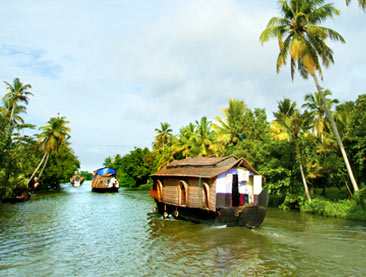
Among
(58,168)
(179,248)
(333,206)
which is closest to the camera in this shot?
(179,248)

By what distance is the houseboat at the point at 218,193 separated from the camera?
12.6 metres

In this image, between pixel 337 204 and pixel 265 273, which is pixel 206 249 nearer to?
pixel 265 273

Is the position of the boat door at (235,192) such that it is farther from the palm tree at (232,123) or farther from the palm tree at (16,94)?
the palm tree at (16,94)

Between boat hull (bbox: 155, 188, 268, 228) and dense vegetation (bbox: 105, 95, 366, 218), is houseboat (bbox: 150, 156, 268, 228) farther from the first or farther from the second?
dense vegetation (bbox: 105, 95, 366, 218)

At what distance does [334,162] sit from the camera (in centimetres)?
1764

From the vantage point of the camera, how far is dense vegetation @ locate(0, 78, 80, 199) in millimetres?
19281

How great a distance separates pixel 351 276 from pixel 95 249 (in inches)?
306

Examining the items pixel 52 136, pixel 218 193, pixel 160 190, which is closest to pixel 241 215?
pixel 218 193

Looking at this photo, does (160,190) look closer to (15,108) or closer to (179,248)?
(179,248)

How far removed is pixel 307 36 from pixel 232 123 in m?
10.7

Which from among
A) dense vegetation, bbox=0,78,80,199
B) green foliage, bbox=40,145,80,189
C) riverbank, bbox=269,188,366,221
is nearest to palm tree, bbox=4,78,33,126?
dense vegetation, bbox=0,78,80,199

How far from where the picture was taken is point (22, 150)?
2164 centimetres

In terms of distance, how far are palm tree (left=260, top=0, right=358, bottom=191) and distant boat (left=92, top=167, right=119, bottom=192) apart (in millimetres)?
28768

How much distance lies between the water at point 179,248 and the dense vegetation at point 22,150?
5470 mm
